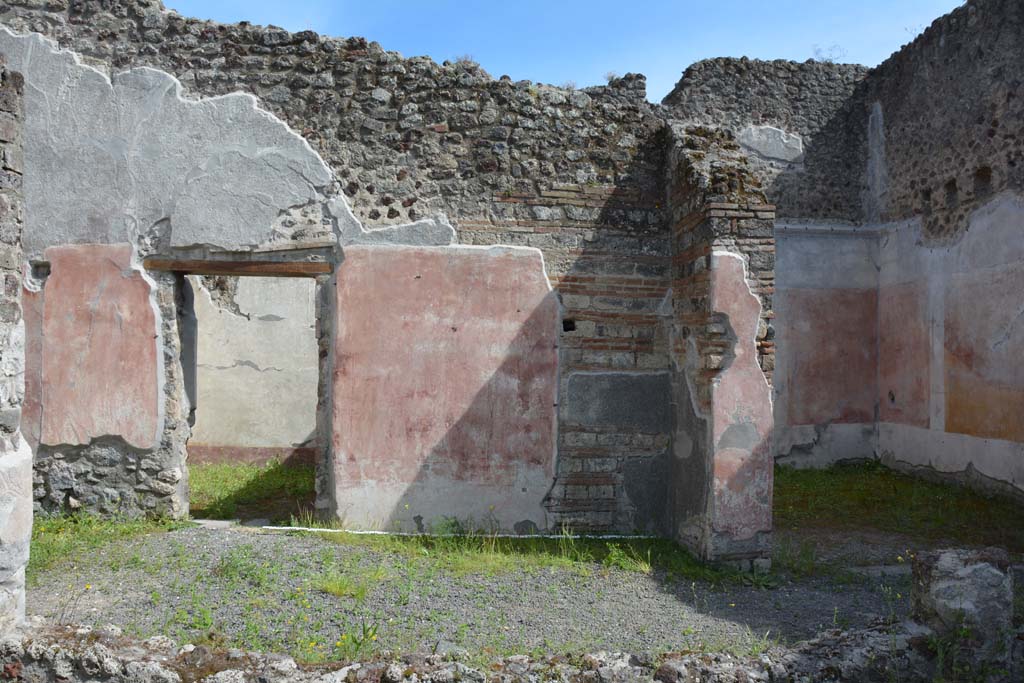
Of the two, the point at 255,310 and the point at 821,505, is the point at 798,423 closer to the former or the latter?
the point at 821,505

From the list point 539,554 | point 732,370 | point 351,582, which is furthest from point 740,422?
point 351,582

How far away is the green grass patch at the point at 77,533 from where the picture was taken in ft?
16.2

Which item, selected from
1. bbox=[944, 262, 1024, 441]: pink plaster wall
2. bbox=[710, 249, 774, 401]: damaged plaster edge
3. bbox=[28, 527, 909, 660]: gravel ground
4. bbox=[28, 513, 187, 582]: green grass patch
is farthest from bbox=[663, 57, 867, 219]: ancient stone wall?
bbox=[28, 513, 187, 582]: green grass patch

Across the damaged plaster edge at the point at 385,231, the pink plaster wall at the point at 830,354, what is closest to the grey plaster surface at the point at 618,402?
the damaged plaster edge at the point at 385,231

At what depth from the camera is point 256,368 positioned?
957cm

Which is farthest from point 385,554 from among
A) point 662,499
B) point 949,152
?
point 949,152

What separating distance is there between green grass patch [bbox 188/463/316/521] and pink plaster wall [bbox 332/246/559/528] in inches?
34.6

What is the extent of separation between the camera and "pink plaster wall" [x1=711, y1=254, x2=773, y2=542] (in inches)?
204

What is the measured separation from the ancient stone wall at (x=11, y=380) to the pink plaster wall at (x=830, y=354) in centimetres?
844

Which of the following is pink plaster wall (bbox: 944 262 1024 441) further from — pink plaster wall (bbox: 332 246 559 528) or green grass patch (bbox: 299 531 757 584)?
pink plaster wall (bbox: 332 246 559 528)

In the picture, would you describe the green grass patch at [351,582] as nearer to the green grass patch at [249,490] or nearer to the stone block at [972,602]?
the green grass patch at [249,490]

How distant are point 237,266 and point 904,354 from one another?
782cm

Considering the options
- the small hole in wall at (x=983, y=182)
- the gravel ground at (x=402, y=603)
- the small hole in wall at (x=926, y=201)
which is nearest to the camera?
the gravel ground at (x=402, y=603)

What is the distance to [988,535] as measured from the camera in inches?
253
